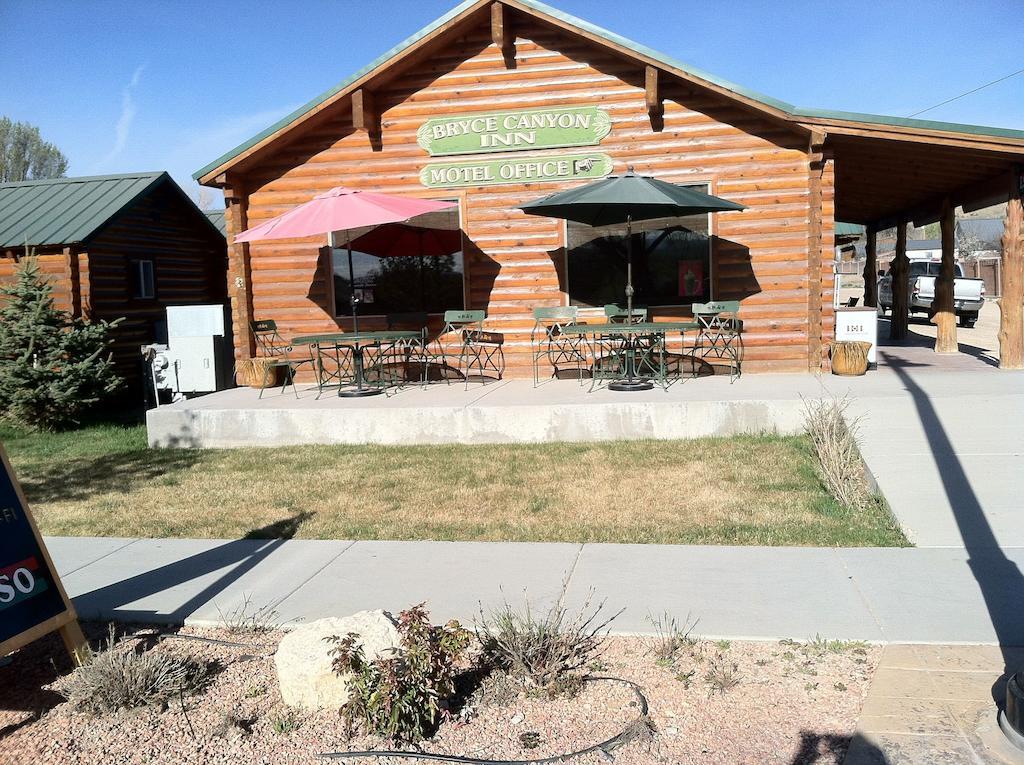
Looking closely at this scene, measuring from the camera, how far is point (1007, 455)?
7285 mm

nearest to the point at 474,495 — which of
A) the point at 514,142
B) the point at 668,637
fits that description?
the point at 668,637

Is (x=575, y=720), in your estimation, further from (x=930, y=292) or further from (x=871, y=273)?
(x=930, y=292)

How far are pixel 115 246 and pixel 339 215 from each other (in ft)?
28.0

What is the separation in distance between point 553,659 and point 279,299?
9547 millimetres

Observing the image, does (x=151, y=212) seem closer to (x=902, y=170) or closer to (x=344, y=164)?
(x=344, y=164)

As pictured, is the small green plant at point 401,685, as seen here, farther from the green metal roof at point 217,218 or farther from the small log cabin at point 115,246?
the green metal roof at point 217,218

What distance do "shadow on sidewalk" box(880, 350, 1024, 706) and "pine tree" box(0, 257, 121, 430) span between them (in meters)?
11.0

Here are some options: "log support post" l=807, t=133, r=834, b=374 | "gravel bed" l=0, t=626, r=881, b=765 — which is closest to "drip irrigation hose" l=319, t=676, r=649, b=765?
"gravel bed" l=0, t=626, r=881, b=765

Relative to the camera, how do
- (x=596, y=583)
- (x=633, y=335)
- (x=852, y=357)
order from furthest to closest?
(x=852, y=357), (x=633, y=335), (x=596, y=583)

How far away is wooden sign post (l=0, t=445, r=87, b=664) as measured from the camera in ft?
13.2

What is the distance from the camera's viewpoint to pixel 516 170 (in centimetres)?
1169

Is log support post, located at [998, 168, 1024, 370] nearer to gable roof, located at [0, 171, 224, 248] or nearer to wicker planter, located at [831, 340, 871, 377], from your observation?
wicker planter, located at [831, 340, 871, 377]

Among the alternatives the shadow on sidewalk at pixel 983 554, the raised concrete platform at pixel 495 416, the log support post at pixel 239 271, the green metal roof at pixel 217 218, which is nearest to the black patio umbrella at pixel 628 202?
the raised concrete platform at pixel 495 416

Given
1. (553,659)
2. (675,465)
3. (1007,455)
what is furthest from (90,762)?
(1007,455)
